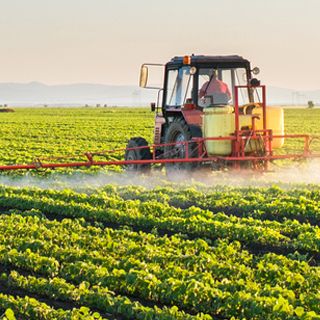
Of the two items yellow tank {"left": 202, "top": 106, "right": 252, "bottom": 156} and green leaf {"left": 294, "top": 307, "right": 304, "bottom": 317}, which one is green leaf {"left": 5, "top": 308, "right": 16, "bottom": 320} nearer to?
green leaf {"left": 294, "top": 307, "right": 304, "bottom": 317}

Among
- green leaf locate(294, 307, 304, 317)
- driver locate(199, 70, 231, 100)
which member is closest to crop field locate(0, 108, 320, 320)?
green leaf locate(294, 307, 304, 317)

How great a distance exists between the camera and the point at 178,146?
15070mm

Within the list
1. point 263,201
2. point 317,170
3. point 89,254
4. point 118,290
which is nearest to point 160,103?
point 317,170

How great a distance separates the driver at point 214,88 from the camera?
48.5 feet

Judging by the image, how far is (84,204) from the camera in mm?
12211

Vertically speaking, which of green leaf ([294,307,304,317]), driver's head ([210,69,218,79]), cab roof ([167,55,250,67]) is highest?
cab roof ([167,55,250,67])

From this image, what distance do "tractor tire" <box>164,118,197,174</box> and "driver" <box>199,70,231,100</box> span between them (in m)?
0.70

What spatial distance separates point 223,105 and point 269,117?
2.91 ft

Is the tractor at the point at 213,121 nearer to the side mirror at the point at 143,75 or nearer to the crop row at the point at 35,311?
the side mirror at the point at 143,75

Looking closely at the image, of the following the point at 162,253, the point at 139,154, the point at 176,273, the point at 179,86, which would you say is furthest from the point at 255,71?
the point at 176,273

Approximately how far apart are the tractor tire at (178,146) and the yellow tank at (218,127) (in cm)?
40

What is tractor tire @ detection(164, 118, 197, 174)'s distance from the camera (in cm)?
1466

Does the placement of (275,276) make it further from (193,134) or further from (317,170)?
(317,170)

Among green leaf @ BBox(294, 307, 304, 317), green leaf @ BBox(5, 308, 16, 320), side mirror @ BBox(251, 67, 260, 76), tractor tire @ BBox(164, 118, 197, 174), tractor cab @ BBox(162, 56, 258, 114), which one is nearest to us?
green leaf @ BBox(294, 307, 304, 317)
